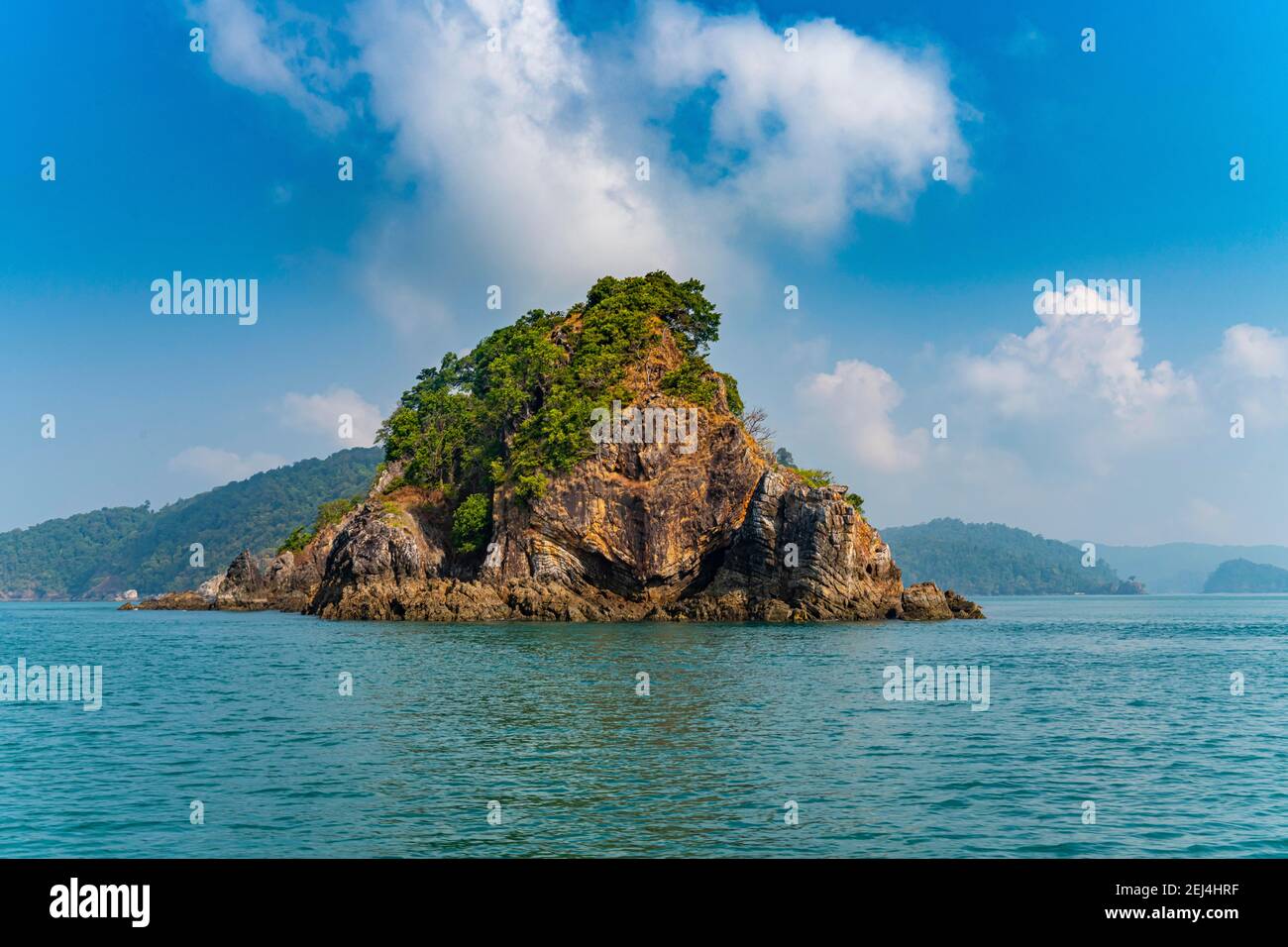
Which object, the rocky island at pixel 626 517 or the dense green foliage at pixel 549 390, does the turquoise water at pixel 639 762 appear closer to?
the rocky island at pixel 626 517

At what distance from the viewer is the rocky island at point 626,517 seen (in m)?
71.8

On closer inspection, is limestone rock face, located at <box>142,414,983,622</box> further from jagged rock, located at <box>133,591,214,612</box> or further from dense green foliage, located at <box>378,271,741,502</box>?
jagged rock, located at <box>133,591,214,612</box>

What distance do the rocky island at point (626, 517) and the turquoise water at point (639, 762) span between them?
102ft

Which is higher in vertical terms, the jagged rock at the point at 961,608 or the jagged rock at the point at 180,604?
the jagged rock at the point at 961,608

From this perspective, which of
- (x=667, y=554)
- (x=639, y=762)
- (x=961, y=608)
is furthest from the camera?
(x=961, y=608)

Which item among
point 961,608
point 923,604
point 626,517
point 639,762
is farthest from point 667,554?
point 639,762

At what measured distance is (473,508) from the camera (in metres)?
80.4

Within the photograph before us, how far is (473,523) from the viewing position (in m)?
79.9

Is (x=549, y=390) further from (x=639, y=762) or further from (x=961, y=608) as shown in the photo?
(x=639, y=762)

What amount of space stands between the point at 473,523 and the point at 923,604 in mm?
38585

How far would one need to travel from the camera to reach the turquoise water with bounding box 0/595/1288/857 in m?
14.5

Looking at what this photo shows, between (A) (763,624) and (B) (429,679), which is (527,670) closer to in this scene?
(B) (429,679)

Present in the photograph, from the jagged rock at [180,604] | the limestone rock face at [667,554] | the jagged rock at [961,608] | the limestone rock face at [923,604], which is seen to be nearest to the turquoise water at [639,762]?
the limestone rock face at [667,554]
